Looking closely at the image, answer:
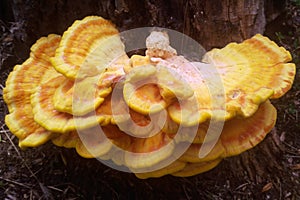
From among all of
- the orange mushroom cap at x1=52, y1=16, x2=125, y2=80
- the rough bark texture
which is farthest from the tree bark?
the orange mushroom cap at x1=52, y1=16, x2=125, y2=80

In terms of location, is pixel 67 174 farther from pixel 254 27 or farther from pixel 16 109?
pixel 254 27

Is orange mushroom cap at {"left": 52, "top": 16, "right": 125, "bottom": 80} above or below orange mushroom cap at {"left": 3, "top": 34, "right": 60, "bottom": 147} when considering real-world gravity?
above

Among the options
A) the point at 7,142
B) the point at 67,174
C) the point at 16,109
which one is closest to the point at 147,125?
the point at 16,109

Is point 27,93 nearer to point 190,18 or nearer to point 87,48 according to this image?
point 87,48

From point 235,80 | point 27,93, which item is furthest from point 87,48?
point 235,80

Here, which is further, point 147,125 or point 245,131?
point 245,131

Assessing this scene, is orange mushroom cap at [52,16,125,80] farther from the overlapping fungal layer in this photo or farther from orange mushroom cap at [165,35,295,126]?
orange mushroom cap at [165,35,295,126]
